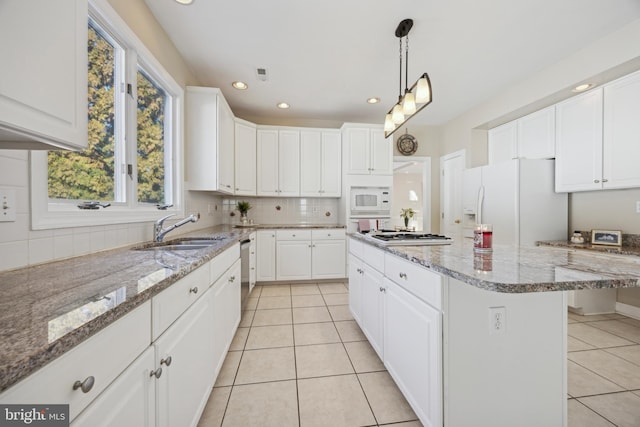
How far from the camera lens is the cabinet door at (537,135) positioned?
119 inches

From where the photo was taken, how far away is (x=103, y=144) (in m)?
1.61

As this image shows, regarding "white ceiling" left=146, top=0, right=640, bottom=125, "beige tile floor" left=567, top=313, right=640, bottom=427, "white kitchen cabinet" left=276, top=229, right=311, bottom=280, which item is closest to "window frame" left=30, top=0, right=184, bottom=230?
"white ceiling" left=146, top=0, right=640, bottom=125

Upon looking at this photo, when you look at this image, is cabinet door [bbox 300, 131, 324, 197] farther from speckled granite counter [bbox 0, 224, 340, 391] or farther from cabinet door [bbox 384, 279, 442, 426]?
speckled granite counter [bbox 0, 224, 340, 391]

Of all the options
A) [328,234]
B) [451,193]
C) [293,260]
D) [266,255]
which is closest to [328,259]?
[328,234]

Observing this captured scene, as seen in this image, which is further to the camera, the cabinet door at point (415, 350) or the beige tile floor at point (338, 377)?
the beige tile floor at point (338, 377)

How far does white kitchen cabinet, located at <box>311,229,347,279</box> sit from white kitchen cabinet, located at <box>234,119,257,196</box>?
47.3 inches

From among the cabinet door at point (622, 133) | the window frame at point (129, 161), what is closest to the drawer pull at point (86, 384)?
the window frame at point (129, 161)

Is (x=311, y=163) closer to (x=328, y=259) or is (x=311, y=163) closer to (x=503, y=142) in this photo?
(x=328, y=259)

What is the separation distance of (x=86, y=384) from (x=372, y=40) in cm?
293

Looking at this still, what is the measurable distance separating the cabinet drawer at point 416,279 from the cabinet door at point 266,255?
2.40 m

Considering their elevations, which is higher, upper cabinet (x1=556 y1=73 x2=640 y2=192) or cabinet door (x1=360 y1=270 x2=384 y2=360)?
upper cabinet (x1=556 y1=73 x2=640 y2=192)

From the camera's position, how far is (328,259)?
3.90 meters

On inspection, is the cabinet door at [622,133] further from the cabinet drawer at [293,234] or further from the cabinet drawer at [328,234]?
the cabinet drawer at [293,234]

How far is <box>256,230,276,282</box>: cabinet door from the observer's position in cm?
374
